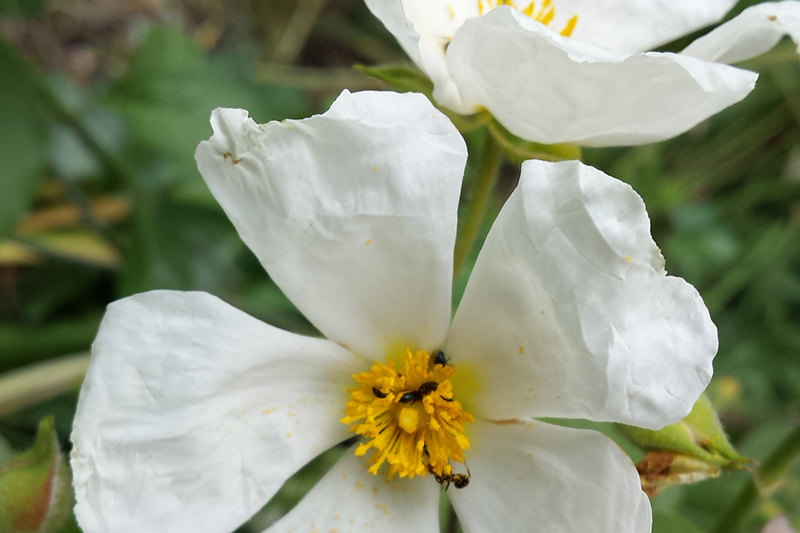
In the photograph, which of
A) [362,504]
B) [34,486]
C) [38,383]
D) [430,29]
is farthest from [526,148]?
[38,383]

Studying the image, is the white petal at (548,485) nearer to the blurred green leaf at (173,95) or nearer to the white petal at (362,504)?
the white petal at (362,504)

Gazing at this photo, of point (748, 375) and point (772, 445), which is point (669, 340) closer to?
point (772, 445)

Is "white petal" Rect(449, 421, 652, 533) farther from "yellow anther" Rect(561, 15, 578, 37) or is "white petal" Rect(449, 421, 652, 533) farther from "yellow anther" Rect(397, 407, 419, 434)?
"yellow anther" Rect(561, 15, 578, 37)

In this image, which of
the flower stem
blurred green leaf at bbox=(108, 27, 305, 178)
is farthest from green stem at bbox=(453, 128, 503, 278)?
blurred green leaf at bbox=(108, 27, 305, 178)

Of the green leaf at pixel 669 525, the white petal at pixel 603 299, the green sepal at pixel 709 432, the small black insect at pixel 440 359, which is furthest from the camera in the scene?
the green leaf at pixel 669 525

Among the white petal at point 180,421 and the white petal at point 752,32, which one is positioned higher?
the white petal at point 752,32

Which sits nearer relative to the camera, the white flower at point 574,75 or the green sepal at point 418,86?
the white flower at point 574,75

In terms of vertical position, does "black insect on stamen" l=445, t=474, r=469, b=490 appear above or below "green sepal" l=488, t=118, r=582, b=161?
below

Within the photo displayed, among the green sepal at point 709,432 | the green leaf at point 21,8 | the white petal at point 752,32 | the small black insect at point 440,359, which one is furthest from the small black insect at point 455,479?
the green leaf at point 21,8
